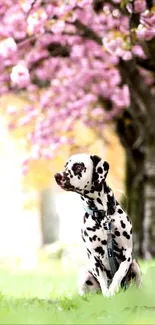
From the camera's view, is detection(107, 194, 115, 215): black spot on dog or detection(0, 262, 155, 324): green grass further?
detection(107, 194, 115, 215): black spot on dog

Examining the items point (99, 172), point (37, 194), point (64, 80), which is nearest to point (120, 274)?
point (99, 172)

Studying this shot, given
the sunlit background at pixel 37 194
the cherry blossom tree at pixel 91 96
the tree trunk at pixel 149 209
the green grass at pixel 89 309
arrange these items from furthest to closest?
the sunlit background at pixel 37 194 < the tree trunk at pixel 149 209 < the cherry blossom tree at pixel 91 96 < the green grass at pixel 89 309

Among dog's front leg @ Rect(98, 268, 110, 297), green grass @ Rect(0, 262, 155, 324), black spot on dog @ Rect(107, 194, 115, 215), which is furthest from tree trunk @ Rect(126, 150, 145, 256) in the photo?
black spot on dog @ Rect(107, 194, 115, 215)

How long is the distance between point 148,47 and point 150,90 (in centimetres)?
276

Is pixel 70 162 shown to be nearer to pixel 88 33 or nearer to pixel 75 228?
pixel 88 33

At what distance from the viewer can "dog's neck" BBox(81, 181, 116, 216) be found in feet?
18.8

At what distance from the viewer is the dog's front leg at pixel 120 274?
18.8ft

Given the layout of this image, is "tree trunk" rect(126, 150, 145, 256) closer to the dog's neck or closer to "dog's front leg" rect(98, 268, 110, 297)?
"dog's front leg" rect(98, 268, 110, 297)

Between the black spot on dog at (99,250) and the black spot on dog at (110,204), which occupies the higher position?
the black spot on dog at (110,204)

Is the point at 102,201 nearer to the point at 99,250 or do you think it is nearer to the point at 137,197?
the point at 99,250

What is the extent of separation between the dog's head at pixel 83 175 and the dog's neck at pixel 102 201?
0.10 feet

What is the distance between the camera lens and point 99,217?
5.75 meters

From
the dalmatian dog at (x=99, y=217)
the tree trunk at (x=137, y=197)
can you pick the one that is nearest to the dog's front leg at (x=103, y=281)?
the dalmatian dog at (x=99, y=217)

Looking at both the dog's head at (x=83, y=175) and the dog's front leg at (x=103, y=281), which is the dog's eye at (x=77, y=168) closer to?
the dog's head at (x=83, y=175)
